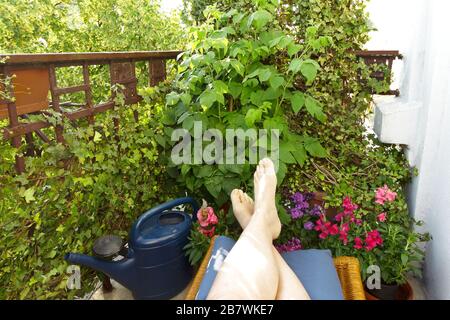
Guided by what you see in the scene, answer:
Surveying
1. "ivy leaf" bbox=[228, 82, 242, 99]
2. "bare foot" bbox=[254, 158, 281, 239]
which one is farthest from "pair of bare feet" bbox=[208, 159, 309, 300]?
"ivy leaf" bbox=[228, 82, 242, 99]

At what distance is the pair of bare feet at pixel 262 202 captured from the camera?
1.56m

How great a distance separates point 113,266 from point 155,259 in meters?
0.22

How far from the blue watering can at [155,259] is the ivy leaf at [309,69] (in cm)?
100

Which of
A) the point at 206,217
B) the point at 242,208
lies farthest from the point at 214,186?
the point at 242,208

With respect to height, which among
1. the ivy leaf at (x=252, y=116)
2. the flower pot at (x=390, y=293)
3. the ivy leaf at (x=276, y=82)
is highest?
the ivy leaf at (x=276, y=82)

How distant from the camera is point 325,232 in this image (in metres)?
1.89

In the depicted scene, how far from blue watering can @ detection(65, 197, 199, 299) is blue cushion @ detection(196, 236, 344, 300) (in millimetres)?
329

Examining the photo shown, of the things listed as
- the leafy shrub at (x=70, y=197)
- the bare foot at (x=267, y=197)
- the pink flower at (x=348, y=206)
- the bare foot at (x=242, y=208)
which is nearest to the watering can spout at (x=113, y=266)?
the leafy shrub at (x=70, y=197)

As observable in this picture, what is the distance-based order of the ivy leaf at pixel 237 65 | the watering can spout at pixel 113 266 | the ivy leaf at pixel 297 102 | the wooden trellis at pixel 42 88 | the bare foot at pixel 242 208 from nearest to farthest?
the wooden trellis at pixel 42 88, the watering can spout at pixel 113 266, the bare foot at pixel 242 208, the ivy leaf at pixel 237 65, the ivy leaf at pixel 297 102

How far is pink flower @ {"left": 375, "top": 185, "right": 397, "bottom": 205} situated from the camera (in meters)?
1.90

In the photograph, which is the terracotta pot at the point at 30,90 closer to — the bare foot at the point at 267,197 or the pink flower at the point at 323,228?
the bare foot at the point at 267,197

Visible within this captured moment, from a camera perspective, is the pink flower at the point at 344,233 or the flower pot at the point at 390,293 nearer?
the flower pot at the point at 390,293

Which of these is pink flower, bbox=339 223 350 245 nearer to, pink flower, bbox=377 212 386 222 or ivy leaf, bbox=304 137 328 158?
pink flower, bbox=377 212 386 222
